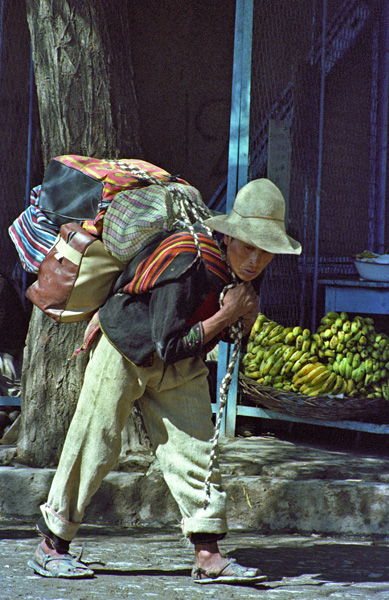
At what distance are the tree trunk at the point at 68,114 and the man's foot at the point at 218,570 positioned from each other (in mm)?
1750

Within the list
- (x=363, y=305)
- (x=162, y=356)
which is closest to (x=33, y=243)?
(x=162, y=356)

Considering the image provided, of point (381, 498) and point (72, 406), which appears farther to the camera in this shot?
point (72, 406)

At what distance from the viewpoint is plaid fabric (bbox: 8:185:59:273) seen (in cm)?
345

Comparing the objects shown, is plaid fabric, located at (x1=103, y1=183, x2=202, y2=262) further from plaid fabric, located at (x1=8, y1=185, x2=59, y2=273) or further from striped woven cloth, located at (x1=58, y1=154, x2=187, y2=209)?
plaid fabric, located at (x1=8, y1=185, x2=59, y2=273)

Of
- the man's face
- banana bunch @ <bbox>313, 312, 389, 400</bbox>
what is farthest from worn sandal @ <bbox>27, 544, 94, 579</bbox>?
banana bunch @ <bbox>313, 312, 389, 400</bbox>

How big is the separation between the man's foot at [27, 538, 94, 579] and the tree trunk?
1.49 m

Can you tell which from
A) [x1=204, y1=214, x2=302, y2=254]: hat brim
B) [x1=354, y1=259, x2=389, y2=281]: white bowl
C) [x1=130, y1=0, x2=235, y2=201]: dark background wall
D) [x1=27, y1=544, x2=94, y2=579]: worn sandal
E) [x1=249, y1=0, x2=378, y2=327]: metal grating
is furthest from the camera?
[x1=130, y1=0, x2=235, y2=201]: dark background wall

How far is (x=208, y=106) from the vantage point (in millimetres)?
7262

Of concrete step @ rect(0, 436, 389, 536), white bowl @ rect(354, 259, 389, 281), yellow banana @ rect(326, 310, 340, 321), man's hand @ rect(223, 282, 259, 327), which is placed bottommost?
concrete step @ rect(0, 436, 389, 536)

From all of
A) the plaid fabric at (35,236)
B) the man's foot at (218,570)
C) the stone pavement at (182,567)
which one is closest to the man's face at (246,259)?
the plaid fabric at (35,236)

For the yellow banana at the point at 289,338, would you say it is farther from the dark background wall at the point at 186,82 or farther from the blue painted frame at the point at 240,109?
the dark background wall at the point at 186,82

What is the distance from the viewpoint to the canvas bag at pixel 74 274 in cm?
325

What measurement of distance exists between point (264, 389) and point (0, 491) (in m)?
1.80

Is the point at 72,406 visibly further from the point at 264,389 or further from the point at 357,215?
the point at 357,215
